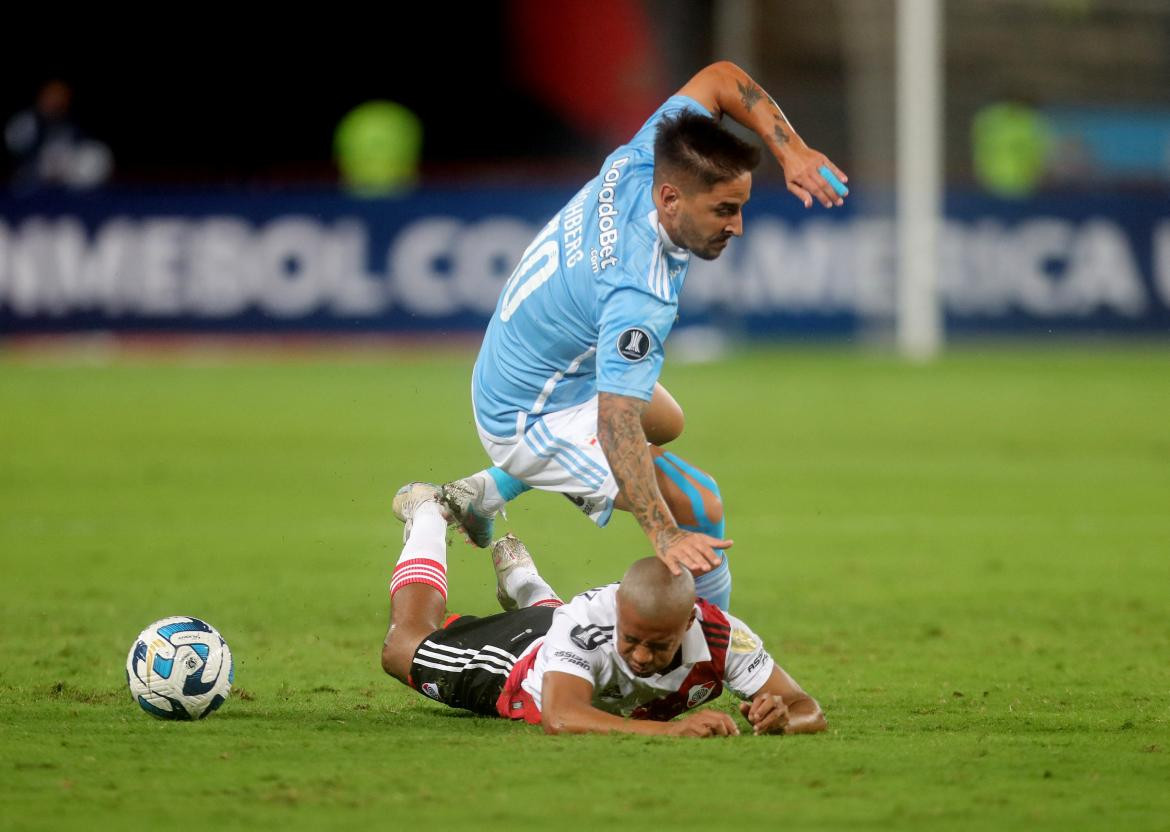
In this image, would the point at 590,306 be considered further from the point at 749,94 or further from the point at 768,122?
the point at 749,94

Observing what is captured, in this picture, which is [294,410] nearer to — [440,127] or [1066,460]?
[1066,460]

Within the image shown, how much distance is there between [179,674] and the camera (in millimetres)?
5840

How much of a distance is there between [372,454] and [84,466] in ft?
6.51

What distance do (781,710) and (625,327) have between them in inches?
49.1

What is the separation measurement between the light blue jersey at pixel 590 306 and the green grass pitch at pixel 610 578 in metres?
1.11

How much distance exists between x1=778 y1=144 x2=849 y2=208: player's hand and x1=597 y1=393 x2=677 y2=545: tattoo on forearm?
93cm

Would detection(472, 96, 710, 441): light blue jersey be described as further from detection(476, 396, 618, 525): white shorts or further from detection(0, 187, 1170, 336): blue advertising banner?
detection(0, 187, 1170, 336): blue advertising banner

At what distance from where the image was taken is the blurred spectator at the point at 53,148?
819 inches

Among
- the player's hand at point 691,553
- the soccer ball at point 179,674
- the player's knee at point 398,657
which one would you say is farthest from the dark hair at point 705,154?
the soccer ball at point 179,674

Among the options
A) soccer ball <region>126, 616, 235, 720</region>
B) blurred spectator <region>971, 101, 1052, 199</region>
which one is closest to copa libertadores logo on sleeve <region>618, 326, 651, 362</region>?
soccer ball <region>126, 616, 235, 720</region>

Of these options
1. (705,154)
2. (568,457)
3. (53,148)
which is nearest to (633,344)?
(705,154)

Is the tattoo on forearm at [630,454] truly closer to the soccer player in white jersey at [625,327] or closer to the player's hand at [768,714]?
the soccer player in white jersey at [625,327]

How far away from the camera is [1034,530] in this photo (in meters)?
10.6

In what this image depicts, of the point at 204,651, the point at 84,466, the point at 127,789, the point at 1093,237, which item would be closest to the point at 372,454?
the point at 84,466
